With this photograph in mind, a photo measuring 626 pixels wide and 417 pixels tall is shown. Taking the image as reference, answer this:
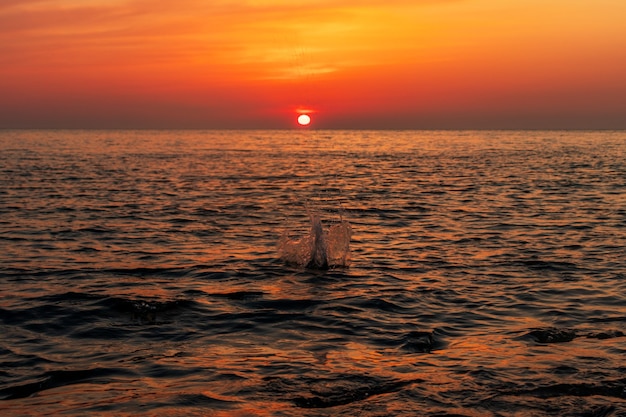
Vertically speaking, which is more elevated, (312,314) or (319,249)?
(319,249)

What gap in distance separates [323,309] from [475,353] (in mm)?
3394

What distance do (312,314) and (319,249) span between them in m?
4.49

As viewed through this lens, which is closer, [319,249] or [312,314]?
[312,314]

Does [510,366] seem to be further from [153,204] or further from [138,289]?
[153,204]

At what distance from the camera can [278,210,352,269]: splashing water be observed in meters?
16.3

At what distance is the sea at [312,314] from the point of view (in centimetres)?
804

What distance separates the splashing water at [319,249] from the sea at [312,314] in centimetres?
5

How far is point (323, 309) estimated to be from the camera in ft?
40.2

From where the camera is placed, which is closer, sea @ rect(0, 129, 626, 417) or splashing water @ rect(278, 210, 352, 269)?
sea @ rect(0, 129, 626, 417)

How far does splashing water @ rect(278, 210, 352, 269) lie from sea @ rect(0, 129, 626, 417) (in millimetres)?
49

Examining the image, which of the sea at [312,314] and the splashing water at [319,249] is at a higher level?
the splashing water at [319,249]

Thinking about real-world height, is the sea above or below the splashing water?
below

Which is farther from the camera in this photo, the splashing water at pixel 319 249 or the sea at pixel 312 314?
the splashing water at pixel 319 249

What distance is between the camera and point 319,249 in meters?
16.3
